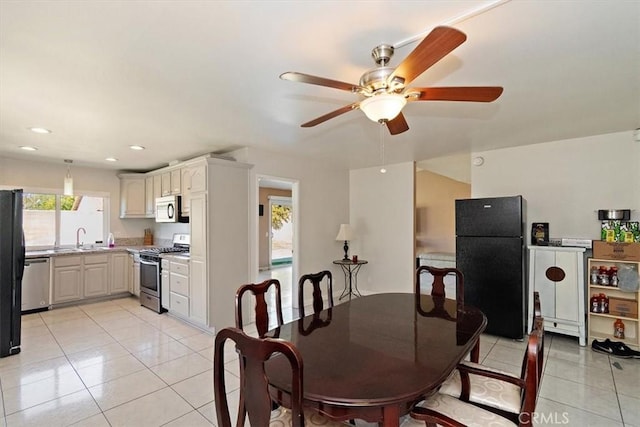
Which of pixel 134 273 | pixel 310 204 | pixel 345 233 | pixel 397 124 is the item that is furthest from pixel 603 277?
pixel 134 273

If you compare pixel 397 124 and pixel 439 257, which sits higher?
pixel 397 124

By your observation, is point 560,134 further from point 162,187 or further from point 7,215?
point 7,215

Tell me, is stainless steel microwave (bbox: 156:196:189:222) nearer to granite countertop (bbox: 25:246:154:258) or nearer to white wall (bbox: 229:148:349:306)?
granite countertop (bbox: 25:246:154:258)

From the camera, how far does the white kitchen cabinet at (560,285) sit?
331cm

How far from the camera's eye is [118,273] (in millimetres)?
5250

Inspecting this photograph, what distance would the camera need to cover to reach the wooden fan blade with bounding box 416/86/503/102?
156 cm

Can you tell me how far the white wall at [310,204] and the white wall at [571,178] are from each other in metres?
2.40

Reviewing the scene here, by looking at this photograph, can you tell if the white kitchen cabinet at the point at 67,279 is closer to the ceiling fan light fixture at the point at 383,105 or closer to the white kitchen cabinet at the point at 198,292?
the white kitchen cabinet at the point at 198,292

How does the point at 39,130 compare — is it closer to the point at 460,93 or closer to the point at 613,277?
the point at 460,93

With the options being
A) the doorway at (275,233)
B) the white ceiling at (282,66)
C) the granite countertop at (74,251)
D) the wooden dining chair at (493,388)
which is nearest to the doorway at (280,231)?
the doorway at (275,233)

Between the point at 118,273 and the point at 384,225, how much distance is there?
469 cm

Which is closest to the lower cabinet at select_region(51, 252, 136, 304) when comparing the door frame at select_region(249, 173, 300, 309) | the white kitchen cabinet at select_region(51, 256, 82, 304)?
the white kitchen cabinet at select_region(51, 256, 82, 304)

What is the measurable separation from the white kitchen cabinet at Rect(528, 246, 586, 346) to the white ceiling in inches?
54.7

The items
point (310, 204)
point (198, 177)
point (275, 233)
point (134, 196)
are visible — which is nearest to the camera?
point (198, 177)
